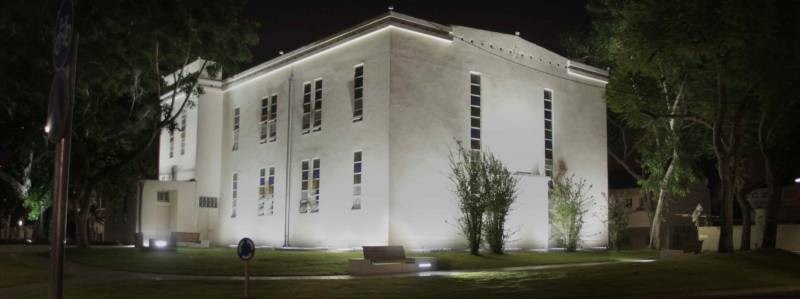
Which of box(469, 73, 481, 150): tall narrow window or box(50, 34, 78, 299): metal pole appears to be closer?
box(50, 34, 78, 299): metal pole

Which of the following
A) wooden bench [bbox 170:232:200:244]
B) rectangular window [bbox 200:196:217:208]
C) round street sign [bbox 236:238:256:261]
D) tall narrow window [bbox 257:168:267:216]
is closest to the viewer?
round street sign [bbox 236:238:256:261]

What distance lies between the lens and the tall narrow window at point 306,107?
124 ft

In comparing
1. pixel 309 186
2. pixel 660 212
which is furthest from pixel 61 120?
pixel 660 212

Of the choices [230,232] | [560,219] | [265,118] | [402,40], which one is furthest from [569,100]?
[230,232]

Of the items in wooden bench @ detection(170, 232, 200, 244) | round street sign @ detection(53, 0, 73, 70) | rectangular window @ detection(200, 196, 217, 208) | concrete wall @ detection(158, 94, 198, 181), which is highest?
concrete wall @ detection(158, 94, 198, 181)

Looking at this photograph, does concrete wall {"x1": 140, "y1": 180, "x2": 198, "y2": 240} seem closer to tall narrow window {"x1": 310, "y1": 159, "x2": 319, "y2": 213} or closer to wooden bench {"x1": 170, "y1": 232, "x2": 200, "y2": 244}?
wooden bench {"x1": 170, "y1": 232, "x2": 200, "y2": 244}

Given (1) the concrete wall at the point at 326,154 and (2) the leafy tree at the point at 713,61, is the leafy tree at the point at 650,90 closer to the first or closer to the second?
(2) the leafy tree at the point at 713,61

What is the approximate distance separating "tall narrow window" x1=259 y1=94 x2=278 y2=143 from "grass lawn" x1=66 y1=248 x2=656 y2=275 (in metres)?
10.0

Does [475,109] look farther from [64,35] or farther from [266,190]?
[64,35]

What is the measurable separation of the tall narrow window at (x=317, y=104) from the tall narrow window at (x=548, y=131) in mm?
10745

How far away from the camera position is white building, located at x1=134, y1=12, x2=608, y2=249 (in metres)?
32.9

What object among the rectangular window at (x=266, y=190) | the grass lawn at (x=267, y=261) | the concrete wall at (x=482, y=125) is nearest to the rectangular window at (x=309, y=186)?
the rectangular window at (x=266, y=190)

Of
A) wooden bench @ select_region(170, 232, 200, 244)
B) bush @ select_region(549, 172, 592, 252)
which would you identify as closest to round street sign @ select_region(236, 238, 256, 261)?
bush @ select_region(549, 172, 592, 252)

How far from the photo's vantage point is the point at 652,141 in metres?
45.0
